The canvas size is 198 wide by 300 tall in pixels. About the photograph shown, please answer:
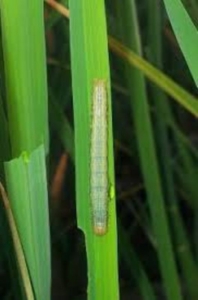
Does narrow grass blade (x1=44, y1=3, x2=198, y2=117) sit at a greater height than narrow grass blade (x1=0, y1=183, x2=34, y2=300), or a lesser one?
greater

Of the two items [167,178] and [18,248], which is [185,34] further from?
[167,178]

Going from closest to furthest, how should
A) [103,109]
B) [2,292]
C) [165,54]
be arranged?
[103,109] → [2,292] → [165,54]

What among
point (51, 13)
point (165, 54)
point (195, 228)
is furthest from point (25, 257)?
point (165, 54)

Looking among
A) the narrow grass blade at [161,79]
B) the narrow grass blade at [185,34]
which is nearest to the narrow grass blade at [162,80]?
the narrow grass blade at [161,79]

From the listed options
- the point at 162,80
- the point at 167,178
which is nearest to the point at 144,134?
the point at 162,80

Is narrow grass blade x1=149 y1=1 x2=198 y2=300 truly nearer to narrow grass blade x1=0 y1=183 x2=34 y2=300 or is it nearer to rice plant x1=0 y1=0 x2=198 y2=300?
rice plant x1=0 y1=0 x2=198 y2=300

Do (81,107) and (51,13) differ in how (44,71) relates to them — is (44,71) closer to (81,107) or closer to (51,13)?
(81,107)

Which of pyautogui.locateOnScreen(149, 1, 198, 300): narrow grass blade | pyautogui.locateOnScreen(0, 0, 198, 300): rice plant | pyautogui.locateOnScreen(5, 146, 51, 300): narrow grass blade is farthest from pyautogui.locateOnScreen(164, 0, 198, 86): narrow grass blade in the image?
pyautogui.locateOnScreen(149, 1, 198, 300): narrow grass blade

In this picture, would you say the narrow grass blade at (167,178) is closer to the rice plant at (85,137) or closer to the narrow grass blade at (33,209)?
the rice plant at (85,137)
